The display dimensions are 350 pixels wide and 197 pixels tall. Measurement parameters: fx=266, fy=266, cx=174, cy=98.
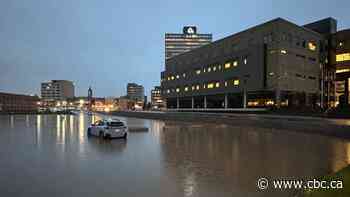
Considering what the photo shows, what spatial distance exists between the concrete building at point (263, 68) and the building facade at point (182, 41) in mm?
106697

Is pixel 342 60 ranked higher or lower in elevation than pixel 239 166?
higher

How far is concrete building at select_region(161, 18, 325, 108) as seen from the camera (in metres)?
61.0

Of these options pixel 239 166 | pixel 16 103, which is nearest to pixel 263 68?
pixel 239 166

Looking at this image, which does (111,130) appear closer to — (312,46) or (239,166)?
(239,166)

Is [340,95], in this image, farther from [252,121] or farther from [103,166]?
[103,166]

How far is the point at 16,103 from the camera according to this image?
478ft

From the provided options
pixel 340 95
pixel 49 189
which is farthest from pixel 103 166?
pixel 340 95

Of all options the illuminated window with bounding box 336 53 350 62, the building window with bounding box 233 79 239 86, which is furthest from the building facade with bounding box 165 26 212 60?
the illuminated window with bounding box 336 53 350 62

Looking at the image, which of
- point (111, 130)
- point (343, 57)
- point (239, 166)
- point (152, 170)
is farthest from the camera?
point (343, 57)

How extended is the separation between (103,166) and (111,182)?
251 cm

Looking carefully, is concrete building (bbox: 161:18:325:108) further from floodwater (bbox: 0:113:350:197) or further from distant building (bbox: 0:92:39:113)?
distant building (bbox: 0:92:39:113)

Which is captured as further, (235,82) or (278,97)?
(235,82)

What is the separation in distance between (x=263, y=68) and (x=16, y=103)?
136475mm

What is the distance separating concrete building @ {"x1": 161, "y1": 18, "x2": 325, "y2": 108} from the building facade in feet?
350
